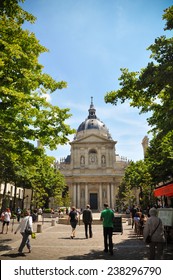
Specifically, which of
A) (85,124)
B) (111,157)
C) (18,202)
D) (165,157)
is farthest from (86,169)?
(165,157)

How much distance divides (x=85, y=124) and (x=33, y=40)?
70.2 m

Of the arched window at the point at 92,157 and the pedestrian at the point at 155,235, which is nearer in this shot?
the pedestrian at the point at 155,235

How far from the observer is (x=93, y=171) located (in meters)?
70.7

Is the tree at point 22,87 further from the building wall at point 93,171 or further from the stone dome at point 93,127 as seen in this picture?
the stone dome at point 93,127

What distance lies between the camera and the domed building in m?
68.2

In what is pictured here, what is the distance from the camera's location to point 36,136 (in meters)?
12.6

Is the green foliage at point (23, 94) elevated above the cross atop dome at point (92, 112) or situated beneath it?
situated beneath

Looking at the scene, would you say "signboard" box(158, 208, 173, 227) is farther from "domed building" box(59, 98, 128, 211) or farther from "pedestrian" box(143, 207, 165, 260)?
"domed building" box(59, 98, 128, 211)

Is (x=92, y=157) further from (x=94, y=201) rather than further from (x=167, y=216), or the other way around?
(x=167, y=216)

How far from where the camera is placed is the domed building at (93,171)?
224ft

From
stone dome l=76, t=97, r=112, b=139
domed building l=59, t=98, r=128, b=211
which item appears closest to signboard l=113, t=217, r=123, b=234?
domed building l=59, t=98, r=128, b=211

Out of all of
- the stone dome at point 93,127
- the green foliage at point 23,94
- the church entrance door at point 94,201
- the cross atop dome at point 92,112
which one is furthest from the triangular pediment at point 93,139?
the green foliage at point 23,94

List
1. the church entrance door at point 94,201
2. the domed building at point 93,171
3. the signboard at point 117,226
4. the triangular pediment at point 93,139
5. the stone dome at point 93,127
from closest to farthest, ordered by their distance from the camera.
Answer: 1. the signboard at point 117,226
2. the church entrance door at point 94,201
3. the domed building at point 93,171
4. the triangular pediment at point 93,139
5. the stone dome at point 93,127

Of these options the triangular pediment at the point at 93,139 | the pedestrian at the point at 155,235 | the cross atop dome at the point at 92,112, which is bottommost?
the pedestrian at the point at 155,235
